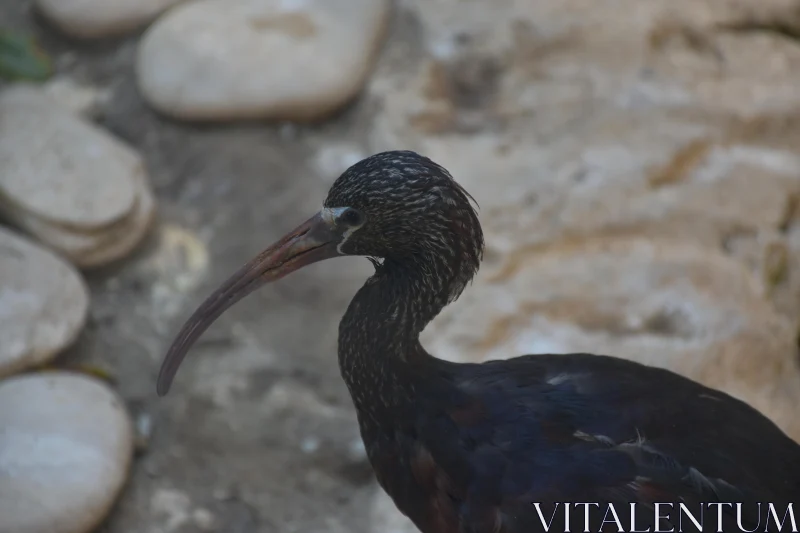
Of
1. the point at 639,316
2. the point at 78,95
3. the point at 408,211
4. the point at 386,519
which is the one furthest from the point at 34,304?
the point at 639,316

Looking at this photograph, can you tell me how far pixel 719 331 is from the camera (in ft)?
9.46

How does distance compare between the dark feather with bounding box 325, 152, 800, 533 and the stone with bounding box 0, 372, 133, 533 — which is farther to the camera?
the stone with bounding box 0, 372, 133, 533

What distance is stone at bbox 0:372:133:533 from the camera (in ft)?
8.07

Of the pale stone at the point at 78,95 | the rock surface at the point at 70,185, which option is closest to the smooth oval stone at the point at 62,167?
the rock surface at the point at 70,185

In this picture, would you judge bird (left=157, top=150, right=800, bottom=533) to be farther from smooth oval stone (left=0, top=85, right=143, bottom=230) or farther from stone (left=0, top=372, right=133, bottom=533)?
smooth oval stone (left=0, top=85, right=143, bottom=230)

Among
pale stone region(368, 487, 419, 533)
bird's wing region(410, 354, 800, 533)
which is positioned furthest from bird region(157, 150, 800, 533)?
pale stone region(368, 487, 419, 533)

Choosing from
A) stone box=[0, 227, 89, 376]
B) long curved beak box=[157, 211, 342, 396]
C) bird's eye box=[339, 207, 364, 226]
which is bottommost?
long curved beak box=[157, 211, 342, 396]

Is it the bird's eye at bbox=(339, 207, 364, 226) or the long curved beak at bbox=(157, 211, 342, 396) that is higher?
the bird's eye at bbox=(339, 207, 364, 226)

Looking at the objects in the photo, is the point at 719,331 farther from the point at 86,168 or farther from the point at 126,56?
the point at 126,56

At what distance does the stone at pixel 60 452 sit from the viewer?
246cm

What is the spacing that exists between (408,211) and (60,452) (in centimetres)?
125

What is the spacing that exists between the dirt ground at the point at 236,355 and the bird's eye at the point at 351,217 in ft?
3.52

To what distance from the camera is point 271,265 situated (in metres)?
2.00

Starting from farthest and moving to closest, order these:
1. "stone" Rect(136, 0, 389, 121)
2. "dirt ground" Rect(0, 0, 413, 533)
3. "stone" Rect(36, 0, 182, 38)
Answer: "stone" Rect(36, 0, 182, 38) < "stone" Rect(136, 0, 389, 121) < "dirt ground" Rect(0, 0, 413, 533)
